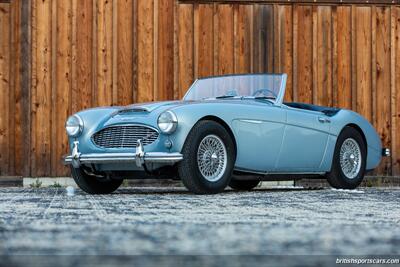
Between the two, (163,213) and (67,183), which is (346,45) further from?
(163,213)

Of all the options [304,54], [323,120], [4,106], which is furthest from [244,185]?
[4,106]

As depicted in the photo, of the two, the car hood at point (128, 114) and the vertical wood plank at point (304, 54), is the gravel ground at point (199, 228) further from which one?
the vertical wood plank at point (304, 54)

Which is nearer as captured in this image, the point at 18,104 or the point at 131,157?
the point at 131,157

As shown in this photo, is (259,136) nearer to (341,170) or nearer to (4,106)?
(341,170)

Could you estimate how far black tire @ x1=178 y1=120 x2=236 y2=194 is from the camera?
6.41m

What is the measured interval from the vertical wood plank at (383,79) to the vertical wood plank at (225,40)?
186cm

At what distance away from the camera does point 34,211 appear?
4.69 metres

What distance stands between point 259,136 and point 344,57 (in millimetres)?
3617

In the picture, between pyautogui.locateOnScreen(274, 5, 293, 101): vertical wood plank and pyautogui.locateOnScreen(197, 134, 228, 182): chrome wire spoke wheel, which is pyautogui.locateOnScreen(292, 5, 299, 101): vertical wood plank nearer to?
pyautogui.locateOnScreen(274, 5, 293, 101): vertical wood plank

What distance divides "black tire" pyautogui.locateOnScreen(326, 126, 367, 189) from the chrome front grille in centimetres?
223

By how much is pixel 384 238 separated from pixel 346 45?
24.2ft

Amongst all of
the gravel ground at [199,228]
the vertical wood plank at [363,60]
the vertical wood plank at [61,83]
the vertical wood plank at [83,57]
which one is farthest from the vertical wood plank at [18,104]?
the gravel ground at [199,228]

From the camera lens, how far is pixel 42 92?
9797 mm

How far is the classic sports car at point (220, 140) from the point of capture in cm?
645
